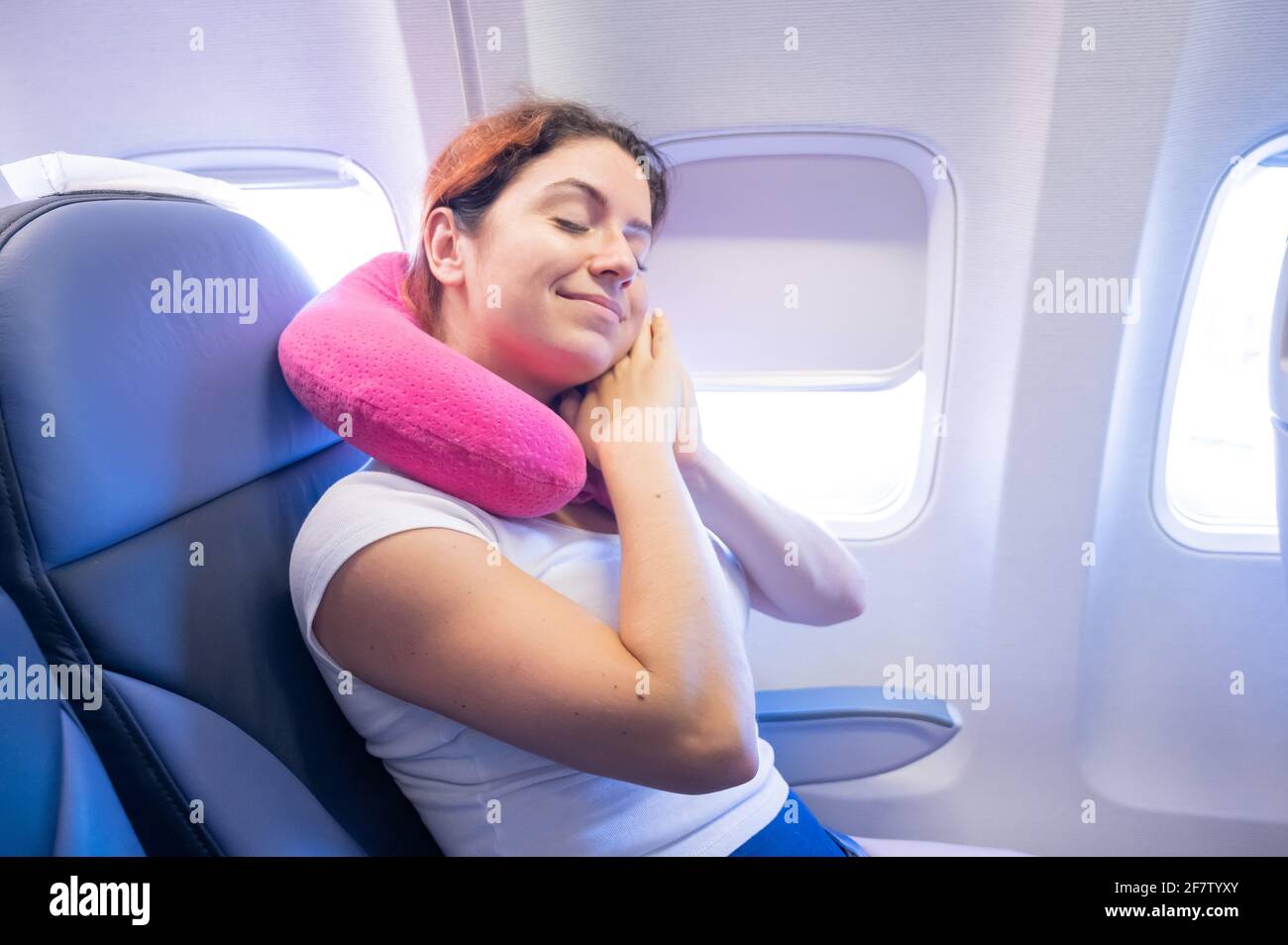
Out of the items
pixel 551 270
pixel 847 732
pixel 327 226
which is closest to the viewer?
pixel 551 270

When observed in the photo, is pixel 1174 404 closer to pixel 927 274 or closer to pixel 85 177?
pixel 927 274

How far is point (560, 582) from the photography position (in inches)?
41.8

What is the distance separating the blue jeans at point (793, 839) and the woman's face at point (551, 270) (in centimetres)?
71

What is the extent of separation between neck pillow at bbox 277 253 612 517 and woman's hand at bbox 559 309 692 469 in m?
0.13

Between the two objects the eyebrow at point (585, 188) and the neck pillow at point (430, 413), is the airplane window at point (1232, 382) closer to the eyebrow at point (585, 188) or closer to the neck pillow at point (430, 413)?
the eyebrow at point (585, 188)

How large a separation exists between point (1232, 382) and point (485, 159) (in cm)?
204

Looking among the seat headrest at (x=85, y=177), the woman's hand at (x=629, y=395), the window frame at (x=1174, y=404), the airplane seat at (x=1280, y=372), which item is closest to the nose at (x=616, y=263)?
the woman's hand at (x=629, y=395)

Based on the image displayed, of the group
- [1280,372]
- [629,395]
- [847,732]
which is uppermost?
[629,395]

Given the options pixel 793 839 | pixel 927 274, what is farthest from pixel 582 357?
pixel 927 274

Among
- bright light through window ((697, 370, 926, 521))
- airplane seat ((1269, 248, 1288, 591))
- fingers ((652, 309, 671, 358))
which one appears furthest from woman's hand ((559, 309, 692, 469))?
airplane seat ((1269, 248, 1288, 591))

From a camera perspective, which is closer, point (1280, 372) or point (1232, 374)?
point (1280, 372)

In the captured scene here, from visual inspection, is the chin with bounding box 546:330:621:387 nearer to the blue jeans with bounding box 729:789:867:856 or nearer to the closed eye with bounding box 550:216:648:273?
the closed eye with bounding box 550:216:648:273

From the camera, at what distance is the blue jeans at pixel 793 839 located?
3.65ft
